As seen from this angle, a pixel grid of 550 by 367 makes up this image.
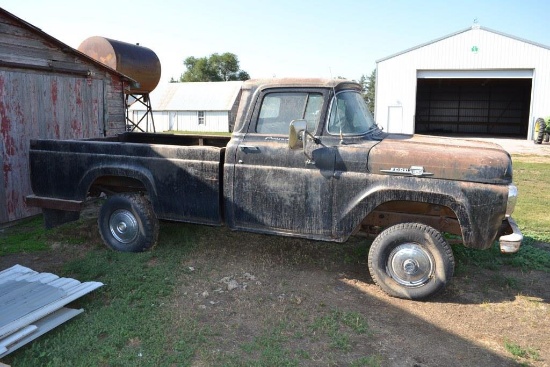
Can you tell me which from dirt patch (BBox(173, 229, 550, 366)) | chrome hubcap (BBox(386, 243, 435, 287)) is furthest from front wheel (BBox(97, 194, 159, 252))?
chrome hubcap (BBox(386, 243, 435, 287))

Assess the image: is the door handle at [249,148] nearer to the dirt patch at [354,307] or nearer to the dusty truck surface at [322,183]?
the dusty truck surface at [322,183]

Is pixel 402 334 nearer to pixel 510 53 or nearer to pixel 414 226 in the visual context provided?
pixel 414 226

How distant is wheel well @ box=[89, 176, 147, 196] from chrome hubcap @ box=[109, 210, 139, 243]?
1.27 ft

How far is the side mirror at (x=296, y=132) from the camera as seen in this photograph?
15.4 ft

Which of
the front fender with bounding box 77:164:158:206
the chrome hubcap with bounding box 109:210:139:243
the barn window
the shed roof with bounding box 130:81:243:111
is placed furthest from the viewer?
the barn window

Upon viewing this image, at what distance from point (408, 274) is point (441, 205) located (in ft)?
2.63

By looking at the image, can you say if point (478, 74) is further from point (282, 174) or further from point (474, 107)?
point (282, 174)

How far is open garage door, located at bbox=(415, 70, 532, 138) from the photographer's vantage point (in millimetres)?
34125

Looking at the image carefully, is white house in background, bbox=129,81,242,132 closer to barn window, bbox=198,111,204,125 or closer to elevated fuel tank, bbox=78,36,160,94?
barn window, bbox=198,111,204,125

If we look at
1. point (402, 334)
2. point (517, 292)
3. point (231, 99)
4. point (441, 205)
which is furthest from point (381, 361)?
point (231, 99)

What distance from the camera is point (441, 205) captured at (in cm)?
477

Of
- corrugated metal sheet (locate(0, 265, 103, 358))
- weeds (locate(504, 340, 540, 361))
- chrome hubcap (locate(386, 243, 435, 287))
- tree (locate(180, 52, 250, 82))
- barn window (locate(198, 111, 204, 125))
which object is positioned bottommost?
weeds (locate(504, 340, 540, 361))

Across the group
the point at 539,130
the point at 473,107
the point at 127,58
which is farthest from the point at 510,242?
the point at 473,107

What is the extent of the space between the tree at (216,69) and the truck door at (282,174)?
66.4 metres
